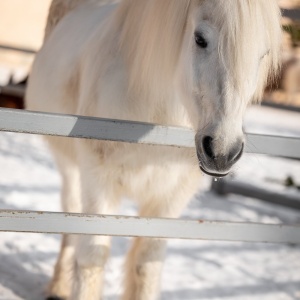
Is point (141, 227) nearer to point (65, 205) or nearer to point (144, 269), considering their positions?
point (144, 269)

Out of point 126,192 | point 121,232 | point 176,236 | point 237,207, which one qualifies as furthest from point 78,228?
point 237,207

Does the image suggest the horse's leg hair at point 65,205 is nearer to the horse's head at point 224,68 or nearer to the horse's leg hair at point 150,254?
the horse's leg hair at point 150,254

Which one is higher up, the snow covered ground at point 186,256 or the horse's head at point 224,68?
the horse's head at point 224,68

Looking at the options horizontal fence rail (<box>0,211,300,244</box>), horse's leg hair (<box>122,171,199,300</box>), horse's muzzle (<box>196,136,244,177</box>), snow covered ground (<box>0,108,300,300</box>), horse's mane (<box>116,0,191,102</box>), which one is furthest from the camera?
snow covered ground (<box>0,108,300,300</box>)

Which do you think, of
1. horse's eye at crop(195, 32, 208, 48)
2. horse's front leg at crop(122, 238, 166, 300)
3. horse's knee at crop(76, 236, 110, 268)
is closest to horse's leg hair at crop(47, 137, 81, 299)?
horse's front leg at crop(122, 238, 166, 300)

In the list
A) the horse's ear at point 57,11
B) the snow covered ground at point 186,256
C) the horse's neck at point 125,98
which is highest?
the horse's neck at point 125,98

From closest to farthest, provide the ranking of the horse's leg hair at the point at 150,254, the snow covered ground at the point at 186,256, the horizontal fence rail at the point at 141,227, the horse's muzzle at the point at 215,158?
the horse's muzzle at the point at 215,158, the horizontal fence rail at the point at 141,227, the horse's leg hair at the point at 150,254, the snow covered ground at the point at 186,256

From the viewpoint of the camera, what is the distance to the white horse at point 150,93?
7.49 feet

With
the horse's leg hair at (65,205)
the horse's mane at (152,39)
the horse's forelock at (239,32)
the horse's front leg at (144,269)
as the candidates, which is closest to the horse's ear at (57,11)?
the horse's leg hair at (65,205)

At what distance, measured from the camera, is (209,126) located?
7.52 feet

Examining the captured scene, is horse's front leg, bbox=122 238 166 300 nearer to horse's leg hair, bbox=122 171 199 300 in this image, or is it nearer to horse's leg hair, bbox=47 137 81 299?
horse's leg hair, bbox=122 171 199 300

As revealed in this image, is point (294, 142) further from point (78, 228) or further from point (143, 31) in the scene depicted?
point (78, 228)

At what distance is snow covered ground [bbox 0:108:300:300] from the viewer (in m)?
3.89

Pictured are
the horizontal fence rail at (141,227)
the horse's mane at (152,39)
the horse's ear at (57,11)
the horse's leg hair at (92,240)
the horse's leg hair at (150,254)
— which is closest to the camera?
the horizontal fence rail at (141,227)
